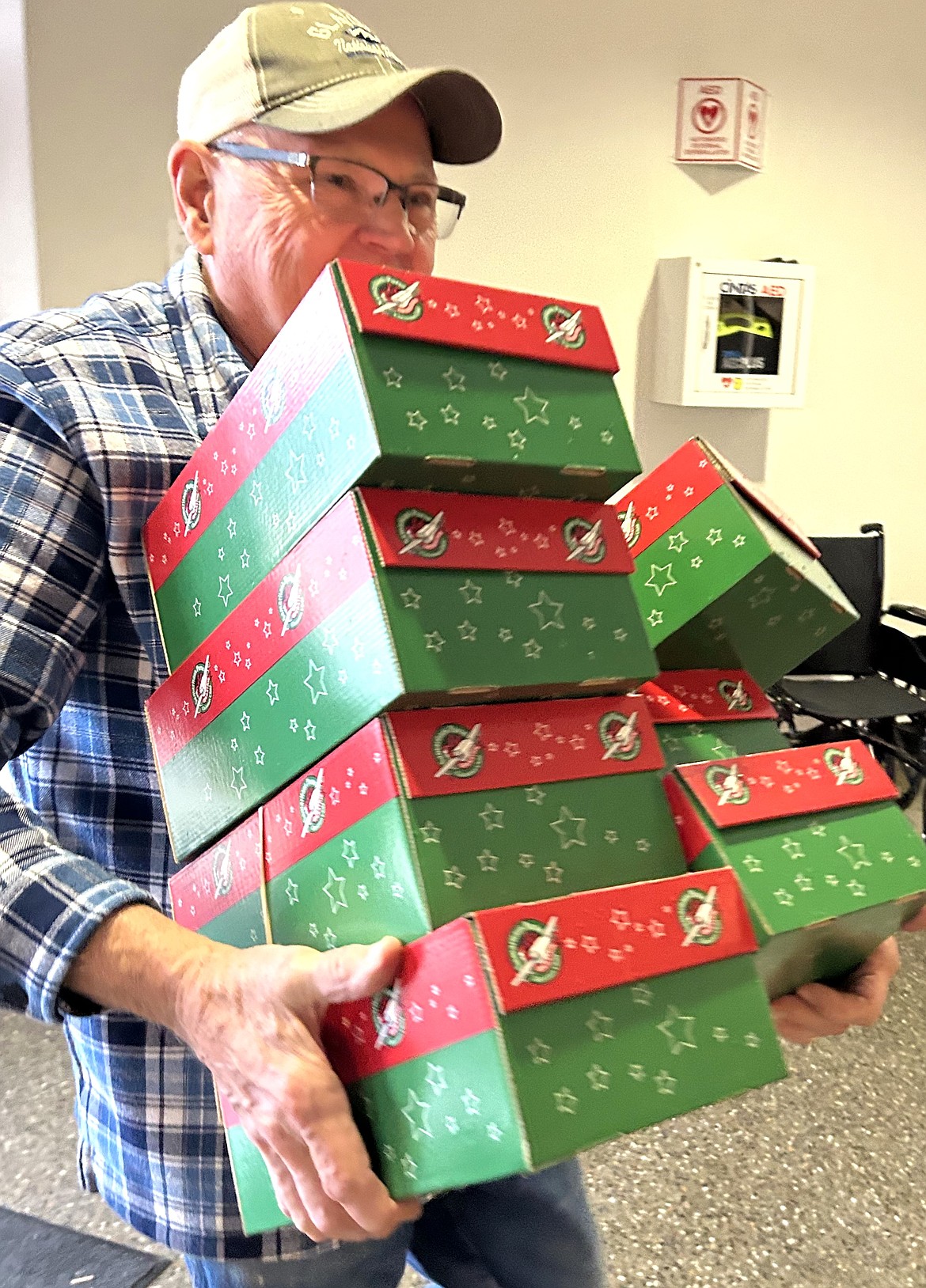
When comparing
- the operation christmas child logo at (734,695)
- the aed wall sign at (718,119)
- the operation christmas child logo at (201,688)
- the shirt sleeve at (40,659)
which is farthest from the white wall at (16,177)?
the operation christmas child logo at (734,695)

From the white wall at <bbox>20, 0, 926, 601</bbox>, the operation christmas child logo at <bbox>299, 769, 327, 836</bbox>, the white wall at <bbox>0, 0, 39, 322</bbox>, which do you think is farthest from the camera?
the white wall at <bbox>20, 0, 926, 601</bbox>

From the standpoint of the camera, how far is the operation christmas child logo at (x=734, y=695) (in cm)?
89

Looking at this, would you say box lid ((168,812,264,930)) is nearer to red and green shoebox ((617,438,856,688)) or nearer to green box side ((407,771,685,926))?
green box side ((407,771,685,926))

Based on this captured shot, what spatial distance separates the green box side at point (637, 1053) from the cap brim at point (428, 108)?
0.72 metres

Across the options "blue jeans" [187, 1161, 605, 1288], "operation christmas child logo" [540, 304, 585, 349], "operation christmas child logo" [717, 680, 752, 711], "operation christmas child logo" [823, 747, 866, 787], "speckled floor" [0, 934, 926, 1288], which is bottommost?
"speckled floor" [0, 934, 926, 1288]

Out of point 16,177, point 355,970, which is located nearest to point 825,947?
point 355,970

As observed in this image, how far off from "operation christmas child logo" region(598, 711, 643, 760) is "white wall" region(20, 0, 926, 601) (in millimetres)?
2406

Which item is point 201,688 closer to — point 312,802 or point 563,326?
point 312,802

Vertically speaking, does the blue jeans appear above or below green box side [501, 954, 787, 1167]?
below

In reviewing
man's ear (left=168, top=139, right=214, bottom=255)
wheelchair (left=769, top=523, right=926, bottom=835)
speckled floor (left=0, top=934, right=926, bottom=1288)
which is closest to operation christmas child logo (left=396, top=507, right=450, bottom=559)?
man's ear (left=168, top=139, right=214, bottom=255)

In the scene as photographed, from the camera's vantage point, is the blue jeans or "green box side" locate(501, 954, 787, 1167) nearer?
"green box side" locate(501, 954, 787, 1167)

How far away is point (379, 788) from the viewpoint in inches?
23.5

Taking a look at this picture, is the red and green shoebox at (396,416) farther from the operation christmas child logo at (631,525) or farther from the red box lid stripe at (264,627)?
the operation christmas child logo at (631,525)

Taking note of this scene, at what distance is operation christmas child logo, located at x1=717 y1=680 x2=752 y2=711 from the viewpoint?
887 mm
